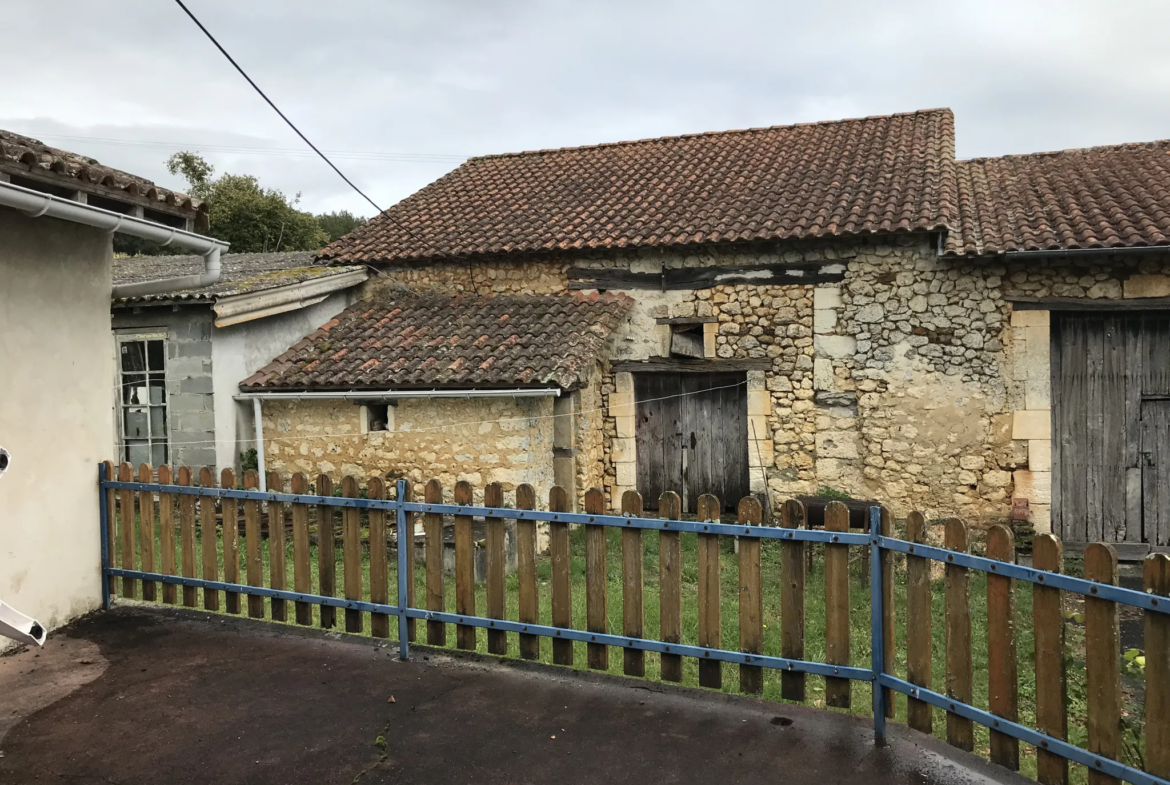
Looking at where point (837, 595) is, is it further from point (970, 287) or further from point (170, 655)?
point (970, 287)

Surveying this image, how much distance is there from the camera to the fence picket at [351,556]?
465 cm

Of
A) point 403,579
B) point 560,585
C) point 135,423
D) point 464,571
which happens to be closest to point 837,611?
point 560,585

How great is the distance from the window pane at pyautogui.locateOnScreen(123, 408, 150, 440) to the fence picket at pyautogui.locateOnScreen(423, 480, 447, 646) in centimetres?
703

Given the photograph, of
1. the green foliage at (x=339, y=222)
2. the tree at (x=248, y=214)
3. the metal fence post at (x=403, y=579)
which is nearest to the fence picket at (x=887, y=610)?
the metal fence post at (x=403, y=579)

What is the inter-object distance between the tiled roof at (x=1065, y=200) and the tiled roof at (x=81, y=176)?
7169 millimetres

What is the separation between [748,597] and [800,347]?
20.9 feet

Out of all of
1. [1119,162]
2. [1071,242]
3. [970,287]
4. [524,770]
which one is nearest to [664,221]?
[970,287]

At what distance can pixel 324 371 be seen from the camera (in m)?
9.52

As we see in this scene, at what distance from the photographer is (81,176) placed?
4711 mm

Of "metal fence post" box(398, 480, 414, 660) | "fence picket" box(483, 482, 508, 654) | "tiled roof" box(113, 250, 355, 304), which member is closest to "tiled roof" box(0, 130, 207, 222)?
"metal fence post" box(398, 480, 414, 660)

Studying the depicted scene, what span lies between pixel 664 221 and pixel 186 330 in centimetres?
577

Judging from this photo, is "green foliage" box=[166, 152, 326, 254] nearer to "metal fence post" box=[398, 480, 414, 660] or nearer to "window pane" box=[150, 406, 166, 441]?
"window pane" box=[150, 406, 166, 441]

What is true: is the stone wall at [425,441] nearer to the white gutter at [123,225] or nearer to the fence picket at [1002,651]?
the white gutter at [123,225]

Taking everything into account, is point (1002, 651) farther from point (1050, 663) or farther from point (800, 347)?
point (800, 347)
